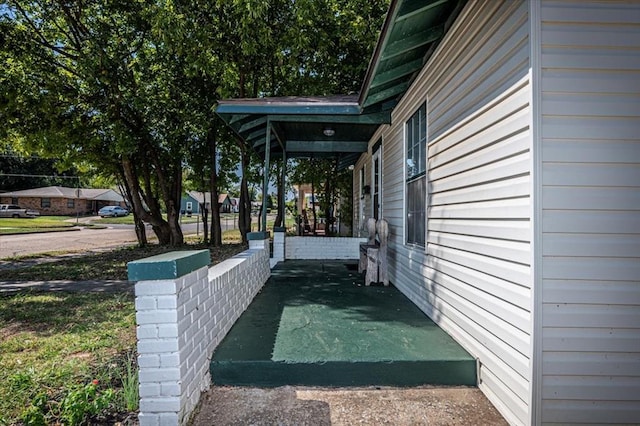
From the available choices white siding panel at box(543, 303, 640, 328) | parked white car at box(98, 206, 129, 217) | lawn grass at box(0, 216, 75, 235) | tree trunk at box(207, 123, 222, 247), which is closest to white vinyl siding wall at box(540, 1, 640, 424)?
white siding panel at box(543, 303, 640, 328)

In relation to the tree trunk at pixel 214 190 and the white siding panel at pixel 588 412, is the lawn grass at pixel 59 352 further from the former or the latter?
the tree trunk at pixel 214 190

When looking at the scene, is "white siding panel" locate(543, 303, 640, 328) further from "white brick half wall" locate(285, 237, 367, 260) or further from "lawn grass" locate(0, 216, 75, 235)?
"lawn grass" locate(0, 216, 75, 235)

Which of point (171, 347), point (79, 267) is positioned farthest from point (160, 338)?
point (79, 267)

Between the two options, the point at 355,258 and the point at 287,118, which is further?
the point at 355,258

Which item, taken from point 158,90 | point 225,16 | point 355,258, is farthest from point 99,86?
point 355,258

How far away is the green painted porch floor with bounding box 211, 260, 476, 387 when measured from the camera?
8.65ft

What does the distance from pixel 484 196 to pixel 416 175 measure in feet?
6.32

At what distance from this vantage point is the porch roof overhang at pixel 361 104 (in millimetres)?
3279

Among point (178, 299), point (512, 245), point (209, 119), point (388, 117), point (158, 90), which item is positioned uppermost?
point (158, 90)

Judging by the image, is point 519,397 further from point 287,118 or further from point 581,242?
point 287,118

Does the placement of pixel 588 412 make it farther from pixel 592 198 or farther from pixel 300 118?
pixel 300 118

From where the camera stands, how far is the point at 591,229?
1.97 meters

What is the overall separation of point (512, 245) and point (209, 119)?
1001 centimetres

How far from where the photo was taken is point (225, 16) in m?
9.45
